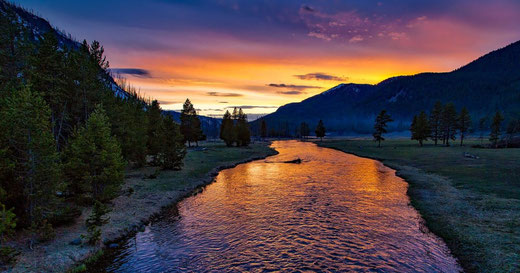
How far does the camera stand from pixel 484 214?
75.3ft

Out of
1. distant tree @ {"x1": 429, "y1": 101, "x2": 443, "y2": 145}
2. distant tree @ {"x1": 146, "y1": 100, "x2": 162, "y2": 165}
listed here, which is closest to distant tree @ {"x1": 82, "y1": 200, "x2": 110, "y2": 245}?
distant tree @ {"x1": 146, "y1": 100, "x2": 162, "y2": 165}

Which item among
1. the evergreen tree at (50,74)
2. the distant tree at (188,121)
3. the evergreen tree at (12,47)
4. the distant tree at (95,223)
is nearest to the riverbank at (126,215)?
the distant tree at (95,223)

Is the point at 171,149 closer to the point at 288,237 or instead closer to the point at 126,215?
the point at 126,215

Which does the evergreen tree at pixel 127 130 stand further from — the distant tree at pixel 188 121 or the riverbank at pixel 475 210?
the distant tree at pixel 188 121

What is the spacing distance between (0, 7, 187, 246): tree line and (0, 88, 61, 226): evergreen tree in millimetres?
45

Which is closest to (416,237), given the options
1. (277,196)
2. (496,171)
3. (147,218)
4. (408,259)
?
(408,259)

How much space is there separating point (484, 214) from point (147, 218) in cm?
3048

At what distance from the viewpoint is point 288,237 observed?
2072cm

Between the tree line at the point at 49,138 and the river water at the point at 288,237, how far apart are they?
536 centimetres

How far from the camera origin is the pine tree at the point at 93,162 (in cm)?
2314

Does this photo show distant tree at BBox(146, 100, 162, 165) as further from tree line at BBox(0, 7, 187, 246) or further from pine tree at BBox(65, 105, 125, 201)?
pine tree at BBox(65, 105, 125, 201)

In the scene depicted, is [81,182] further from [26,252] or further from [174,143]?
[174,143]

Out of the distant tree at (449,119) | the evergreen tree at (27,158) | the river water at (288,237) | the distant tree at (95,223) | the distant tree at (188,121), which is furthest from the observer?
the distant tree at (188,121)

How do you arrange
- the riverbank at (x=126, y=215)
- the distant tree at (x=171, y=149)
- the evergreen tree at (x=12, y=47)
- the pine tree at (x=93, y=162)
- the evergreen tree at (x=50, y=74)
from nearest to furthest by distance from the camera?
1. the riverbank at (x=126, y=215)
2. the pine tree at (x=93, y=162)
3. the evergreen tree at (x=12, y=47)
4. the evergreen tree at (x=50, y=74)
5. the distant tree at (x=171, y=149)
